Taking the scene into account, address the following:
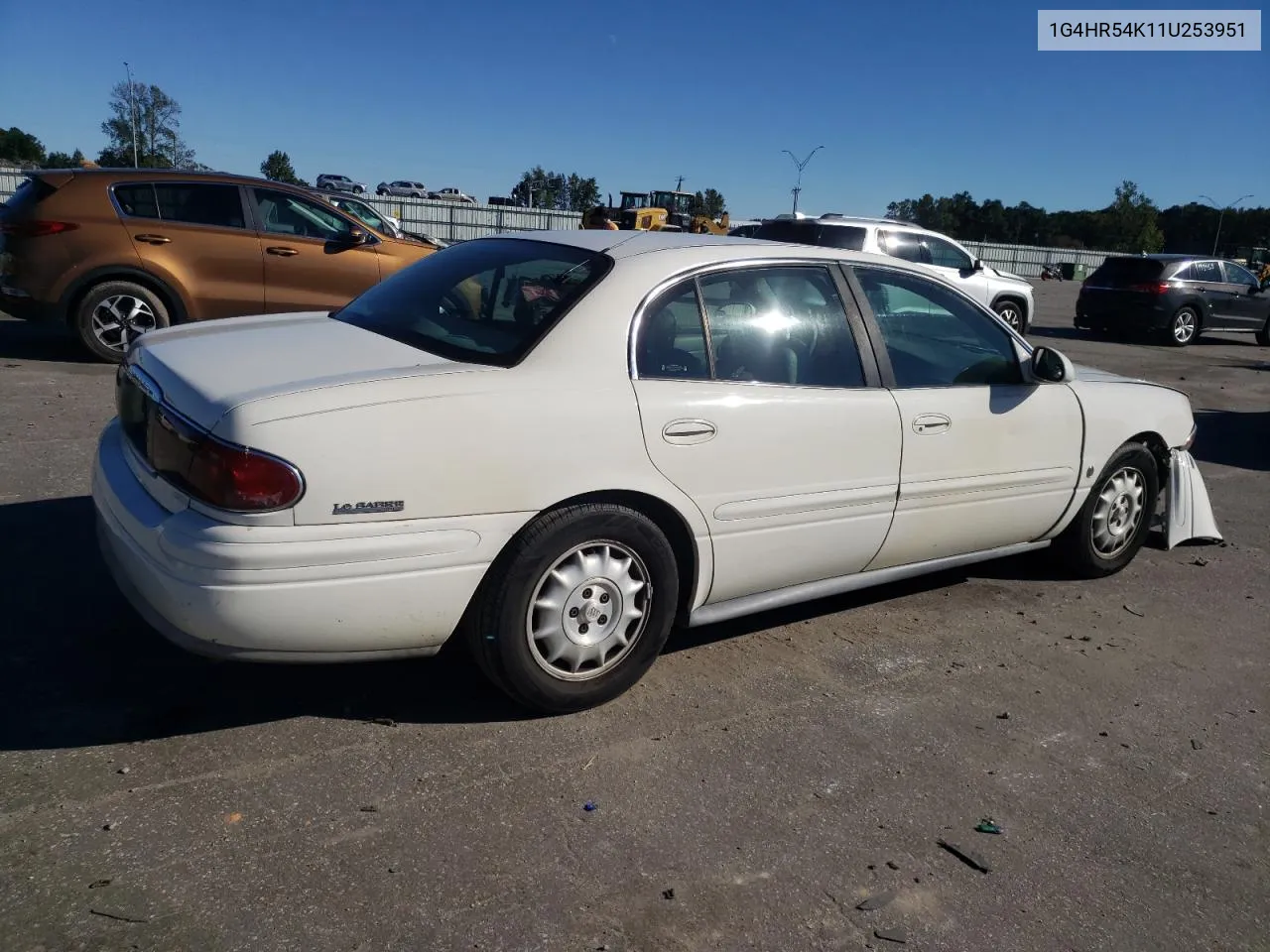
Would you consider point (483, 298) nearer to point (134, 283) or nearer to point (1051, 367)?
point (1051, 367)

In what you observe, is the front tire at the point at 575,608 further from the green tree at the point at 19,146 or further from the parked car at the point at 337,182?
the green tree at the point at 19,146

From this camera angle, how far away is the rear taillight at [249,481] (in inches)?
109

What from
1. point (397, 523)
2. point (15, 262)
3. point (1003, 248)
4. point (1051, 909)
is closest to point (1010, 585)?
point (1051, 909)

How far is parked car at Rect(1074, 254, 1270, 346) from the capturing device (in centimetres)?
1792

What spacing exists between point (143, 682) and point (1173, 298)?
1854 centimetres

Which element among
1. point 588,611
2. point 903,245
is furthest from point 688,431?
point 903,245

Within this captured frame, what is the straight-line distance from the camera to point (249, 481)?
2760mm

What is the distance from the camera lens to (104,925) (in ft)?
7.52

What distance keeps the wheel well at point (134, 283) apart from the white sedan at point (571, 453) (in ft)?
17.3

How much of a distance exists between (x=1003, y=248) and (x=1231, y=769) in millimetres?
55214

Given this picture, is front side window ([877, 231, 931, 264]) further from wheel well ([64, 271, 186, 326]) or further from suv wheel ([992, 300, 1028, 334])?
wheel well ([64, 271, 186, 326])

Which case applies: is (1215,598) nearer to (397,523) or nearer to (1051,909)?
(1051,909)

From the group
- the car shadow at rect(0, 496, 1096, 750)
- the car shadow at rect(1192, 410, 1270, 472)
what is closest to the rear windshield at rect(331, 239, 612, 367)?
the car shadow at rect(0, 496, 1096, 750)

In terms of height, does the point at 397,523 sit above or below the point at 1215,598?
above
